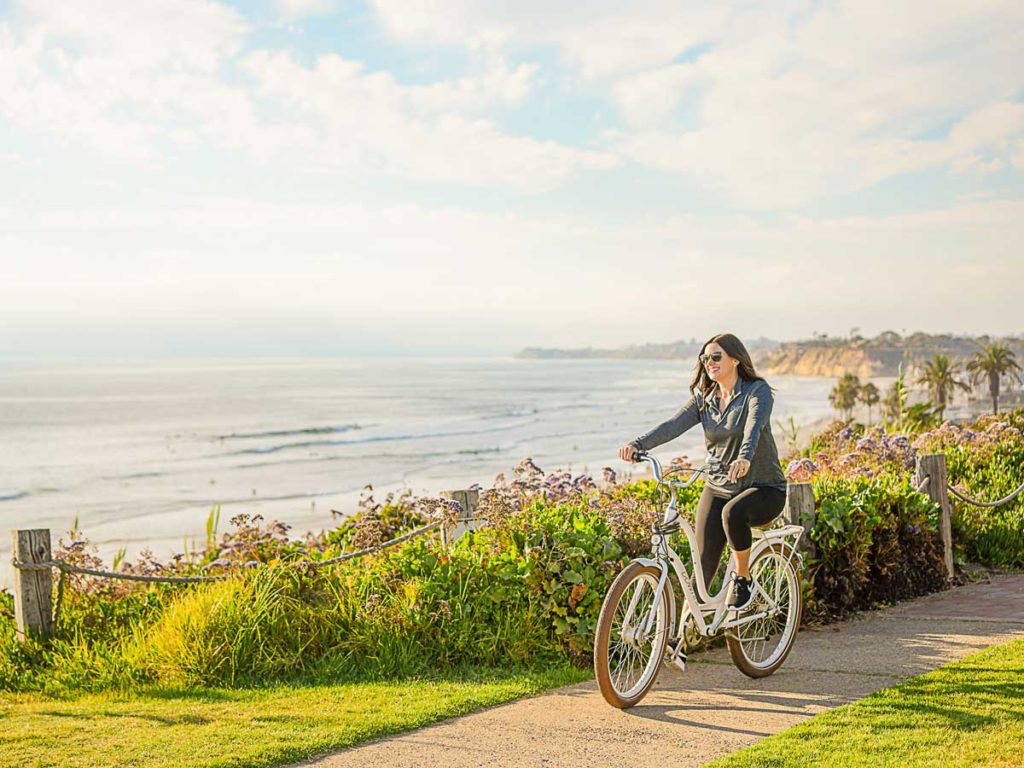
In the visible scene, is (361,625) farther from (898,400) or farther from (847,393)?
(847,393)

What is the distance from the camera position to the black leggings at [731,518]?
19.1ft

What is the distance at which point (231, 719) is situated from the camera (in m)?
5.59

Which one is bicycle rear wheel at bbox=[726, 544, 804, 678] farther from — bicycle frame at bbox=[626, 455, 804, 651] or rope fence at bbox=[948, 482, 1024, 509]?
rope fence at bbox=[948, 482, 1024, 509]

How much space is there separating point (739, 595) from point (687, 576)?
1.20ft

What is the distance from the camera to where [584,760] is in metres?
4.84

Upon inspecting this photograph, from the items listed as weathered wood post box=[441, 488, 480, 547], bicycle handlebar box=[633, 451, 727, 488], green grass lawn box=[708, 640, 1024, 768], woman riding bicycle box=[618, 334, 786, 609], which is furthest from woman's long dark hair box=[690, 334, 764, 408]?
weathered wood post box=[441, 488, 480, 547]

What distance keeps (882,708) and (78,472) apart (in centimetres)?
3269

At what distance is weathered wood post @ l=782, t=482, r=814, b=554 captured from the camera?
26.3ft

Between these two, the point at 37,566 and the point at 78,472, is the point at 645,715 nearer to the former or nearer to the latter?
the point at 37,566

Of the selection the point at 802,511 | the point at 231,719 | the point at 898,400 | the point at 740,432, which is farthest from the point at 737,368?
the point at 898,400

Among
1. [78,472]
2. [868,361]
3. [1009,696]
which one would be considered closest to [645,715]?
[1009,696]

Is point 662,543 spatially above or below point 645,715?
above

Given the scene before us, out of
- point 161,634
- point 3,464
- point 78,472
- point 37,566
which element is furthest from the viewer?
point 3,464

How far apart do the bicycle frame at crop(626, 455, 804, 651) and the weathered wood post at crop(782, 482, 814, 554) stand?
1.63 metres
